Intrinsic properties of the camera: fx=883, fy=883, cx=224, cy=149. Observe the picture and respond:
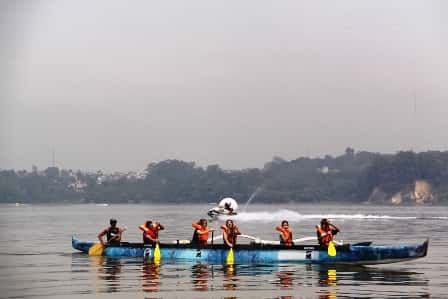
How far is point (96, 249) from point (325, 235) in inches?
508

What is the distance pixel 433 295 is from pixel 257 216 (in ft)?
348

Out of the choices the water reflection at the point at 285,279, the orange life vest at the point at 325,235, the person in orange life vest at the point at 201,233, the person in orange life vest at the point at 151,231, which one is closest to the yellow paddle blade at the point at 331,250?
the orange life vest at the point at 325,235

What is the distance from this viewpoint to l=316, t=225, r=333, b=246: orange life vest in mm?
41219

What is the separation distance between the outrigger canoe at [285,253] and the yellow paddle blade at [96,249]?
8.17 ft

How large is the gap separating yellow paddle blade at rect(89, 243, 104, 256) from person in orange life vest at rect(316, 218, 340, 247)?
12.0 metres

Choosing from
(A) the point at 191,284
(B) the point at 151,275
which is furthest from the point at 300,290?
(B) the point at 151,275

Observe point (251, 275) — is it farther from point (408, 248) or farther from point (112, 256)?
point (112, 256)

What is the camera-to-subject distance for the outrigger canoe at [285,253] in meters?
40.2

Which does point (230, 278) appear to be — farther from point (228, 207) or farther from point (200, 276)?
point (228, 207)

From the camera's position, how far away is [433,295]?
104 feet

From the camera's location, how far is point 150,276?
37750 millimetres

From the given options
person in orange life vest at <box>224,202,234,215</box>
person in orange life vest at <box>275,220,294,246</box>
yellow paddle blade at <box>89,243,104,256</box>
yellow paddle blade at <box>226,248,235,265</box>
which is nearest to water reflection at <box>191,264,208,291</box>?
yellow paddle blade at <box>226,248,235,265</box>

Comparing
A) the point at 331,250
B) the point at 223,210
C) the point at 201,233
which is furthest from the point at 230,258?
the point at 223,210

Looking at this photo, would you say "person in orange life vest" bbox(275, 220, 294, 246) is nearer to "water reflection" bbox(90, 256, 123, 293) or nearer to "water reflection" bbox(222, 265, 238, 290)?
"water reflection" bbox(222, 265, 238, 290)
